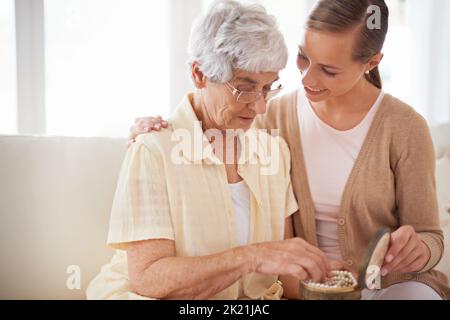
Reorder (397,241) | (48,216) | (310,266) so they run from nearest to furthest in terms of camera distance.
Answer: (310,266) → (397,241) → (48,216)

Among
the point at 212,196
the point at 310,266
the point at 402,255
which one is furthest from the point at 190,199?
the point at 402,255

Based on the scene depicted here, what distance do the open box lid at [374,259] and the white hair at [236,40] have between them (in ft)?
1.45

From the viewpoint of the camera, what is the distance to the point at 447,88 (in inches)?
57.6

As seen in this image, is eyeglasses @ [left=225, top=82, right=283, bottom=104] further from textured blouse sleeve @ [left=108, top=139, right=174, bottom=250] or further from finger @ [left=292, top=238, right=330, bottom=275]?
finger @ [left=292, top=238, right=330, bottom=275]

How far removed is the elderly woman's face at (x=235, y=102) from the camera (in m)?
1.14

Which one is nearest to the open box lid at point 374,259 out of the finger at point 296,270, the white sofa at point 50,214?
the finger at point 296,270

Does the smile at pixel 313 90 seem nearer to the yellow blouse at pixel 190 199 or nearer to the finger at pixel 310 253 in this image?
the yellow blouse at pixel 190 199

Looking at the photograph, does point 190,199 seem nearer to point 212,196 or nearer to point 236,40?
point 212,196

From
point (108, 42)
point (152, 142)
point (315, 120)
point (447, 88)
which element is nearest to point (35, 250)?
point (152, 142)

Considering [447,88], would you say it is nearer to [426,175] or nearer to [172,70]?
[426,175]

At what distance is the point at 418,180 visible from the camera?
1246 millimetres

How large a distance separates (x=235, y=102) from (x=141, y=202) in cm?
31

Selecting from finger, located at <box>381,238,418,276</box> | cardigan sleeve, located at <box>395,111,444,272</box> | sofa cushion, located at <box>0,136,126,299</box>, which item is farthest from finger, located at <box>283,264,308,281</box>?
sofa cushion, located at <box>0,136,126,299</box>

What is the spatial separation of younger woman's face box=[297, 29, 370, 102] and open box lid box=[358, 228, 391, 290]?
36cm
